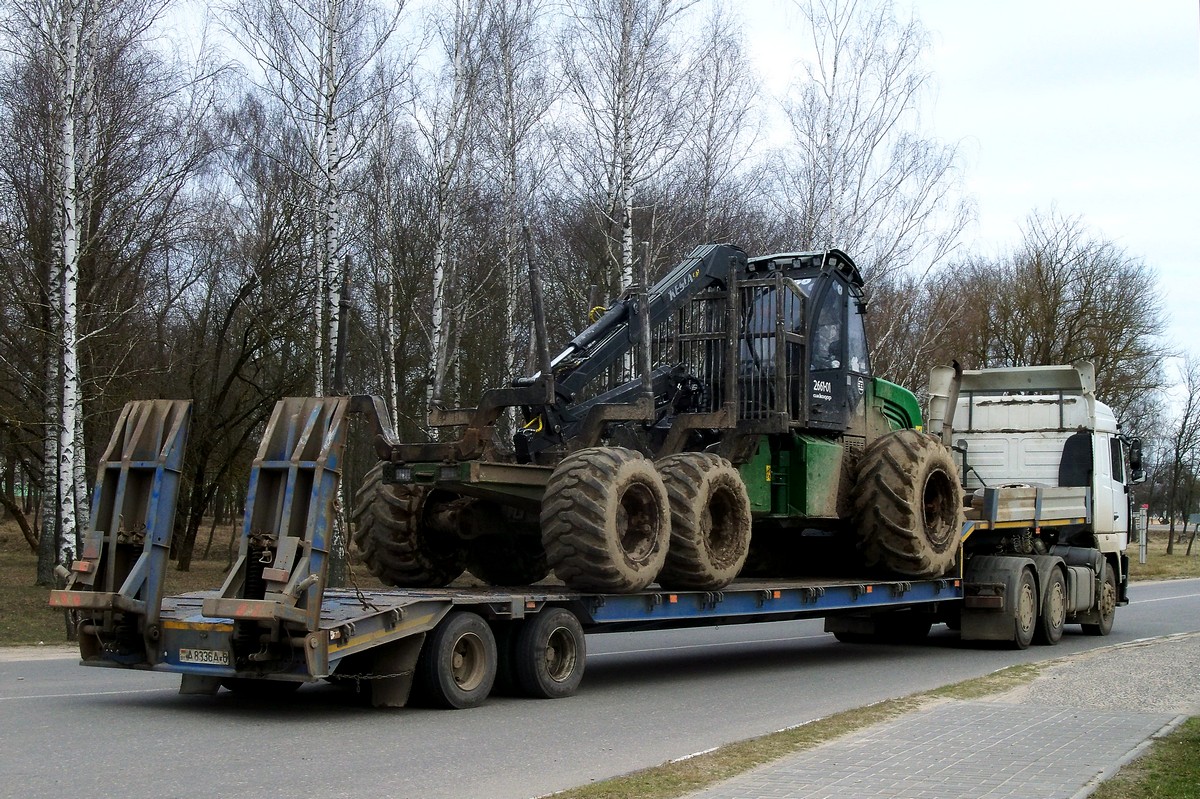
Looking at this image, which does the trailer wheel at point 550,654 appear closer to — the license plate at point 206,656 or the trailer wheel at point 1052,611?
the license plate at point 206,656

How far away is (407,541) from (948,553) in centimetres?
639

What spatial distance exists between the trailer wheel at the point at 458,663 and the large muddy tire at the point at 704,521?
2208mm

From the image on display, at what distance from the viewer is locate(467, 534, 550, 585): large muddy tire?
13867 mm

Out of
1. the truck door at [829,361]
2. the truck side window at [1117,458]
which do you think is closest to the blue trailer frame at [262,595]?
the truck door at [829,361]

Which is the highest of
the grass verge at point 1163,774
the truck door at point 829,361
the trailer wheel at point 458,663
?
the truck door at point 829,361

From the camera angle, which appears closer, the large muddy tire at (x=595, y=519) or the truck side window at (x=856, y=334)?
the large muddy tire at (x=595, y=519)

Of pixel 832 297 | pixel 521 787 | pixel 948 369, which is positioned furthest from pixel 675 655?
pixel 521 787

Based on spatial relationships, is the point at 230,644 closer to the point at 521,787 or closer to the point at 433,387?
the point at 521,787

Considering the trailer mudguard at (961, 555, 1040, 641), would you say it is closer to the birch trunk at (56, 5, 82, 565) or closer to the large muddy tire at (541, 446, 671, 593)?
the large muddy tire at (541, 446, 671, 593)

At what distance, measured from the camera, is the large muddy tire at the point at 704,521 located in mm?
12047

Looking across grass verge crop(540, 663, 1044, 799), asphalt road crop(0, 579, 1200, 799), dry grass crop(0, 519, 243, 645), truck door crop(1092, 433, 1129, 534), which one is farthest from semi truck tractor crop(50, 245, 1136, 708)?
dry grass crop(0, 519, 243, 645)

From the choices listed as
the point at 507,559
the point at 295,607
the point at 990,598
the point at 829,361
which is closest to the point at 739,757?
the point at 295,607

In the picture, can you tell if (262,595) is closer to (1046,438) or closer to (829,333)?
(829,333)

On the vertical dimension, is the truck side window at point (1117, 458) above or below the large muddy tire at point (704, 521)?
above
